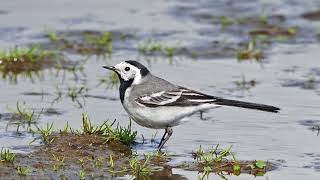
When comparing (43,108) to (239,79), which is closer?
(43,108)

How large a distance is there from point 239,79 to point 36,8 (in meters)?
5.45

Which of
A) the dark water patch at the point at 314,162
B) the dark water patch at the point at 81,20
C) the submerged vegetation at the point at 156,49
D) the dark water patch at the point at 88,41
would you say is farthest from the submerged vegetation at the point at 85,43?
the dark water patch at the point at 314,162

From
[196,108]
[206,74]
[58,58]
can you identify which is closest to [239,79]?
[206,74]

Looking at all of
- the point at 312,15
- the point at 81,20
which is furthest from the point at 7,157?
the point at 312,15

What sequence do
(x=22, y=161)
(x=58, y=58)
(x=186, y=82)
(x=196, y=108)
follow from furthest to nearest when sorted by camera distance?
(x=58, y=58)
(x=186, y=82)
(x=196, y=108)
(x=22, y=161)

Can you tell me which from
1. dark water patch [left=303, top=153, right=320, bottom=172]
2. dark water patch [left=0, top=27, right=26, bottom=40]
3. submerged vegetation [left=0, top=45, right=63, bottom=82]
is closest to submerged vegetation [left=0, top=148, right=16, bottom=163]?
dark water patch [left=303, top=153, right=320, bottom=172]

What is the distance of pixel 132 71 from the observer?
9977 mm

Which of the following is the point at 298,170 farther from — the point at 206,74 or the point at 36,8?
the point at 36,8

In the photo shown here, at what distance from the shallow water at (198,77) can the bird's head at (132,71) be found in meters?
0.69

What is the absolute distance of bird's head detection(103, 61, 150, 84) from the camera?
9938 mm

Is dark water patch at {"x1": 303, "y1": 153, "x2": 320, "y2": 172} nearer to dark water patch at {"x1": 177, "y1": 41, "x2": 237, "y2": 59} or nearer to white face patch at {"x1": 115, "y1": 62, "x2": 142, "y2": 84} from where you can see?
white face patch at {"x1": 115, "y1": 62, "x2": 142, "y2": 84}

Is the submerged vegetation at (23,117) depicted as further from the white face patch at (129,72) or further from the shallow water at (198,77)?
the white face patch at (129,72)

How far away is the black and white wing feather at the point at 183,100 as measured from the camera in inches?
369

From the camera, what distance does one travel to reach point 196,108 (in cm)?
949
